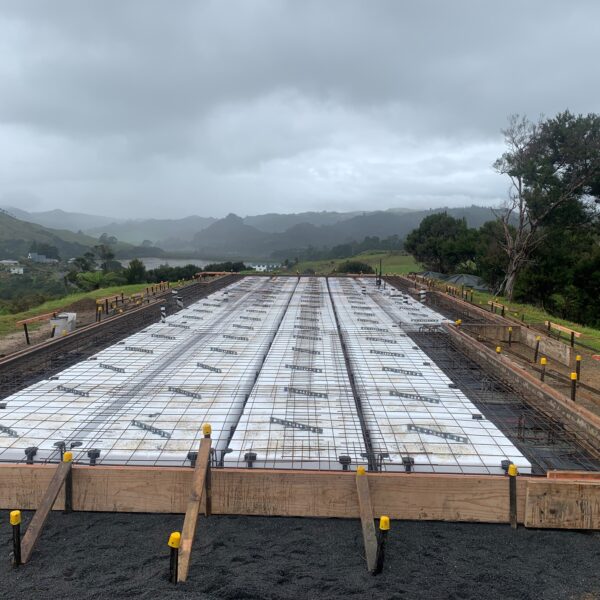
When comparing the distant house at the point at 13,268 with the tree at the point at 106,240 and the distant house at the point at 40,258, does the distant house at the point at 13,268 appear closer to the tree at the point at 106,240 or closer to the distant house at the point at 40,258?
the distant house at the point at 40,258

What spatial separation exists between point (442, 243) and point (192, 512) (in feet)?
119

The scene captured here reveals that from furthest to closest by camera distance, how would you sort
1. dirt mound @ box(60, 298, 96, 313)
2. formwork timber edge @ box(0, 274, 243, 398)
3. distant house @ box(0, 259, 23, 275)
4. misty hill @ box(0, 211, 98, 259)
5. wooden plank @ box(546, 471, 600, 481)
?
1. misty hill @ box(0, 211, 98, 259)
2. distant house @ box(0, 259, 23, 275)
3. dirt mound @ box(60, 298, 96, 313)
4. formwork timber edge @ box(0, 274, 243, 398)
5. wooden plank @ box(546, 471, 600, 481)

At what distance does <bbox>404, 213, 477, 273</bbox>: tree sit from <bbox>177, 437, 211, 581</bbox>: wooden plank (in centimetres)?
3315

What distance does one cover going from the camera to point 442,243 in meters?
36.9

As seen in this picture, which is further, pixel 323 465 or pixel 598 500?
pixel 323 465

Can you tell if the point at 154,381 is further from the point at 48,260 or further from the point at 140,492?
the point at 48,260

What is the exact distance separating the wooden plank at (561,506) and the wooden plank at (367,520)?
1.46 meters

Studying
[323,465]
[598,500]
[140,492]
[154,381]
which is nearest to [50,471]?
[140,492]

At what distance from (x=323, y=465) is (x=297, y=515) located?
70 centimetres

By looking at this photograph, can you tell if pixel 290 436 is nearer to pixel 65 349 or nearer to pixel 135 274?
pixel 65 349

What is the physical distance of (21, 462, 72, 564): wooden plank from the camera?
11.6 ft

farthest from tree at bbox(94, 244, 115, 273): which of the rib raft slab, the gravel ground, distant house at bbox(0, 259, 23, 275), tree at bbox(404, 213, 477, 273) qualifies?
the gravel ground

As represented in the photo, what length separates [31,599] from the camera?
324 cm

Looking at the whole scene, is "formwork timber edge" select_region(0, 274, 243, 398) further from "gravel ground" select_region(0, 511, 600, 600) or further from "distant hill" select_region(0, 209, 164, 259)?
"distant hill" select_region(0, 209, 164, 259)
